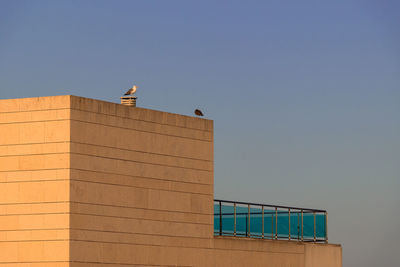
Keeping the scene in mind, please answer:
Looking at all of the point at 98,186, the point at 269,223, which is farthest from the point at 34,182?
the point at 269,223

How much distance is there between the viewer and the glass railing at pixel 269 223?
43875 mm

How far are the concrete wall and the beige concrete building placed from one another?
34mm

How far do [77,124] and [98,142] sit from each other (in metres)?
1.18

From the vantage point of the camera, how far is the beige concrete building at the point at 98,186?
35.7 metres

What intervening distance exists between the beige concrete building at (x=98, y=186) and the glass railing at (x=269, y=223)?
9.33 feet

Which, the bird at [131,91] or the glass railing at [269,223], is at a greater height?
the bird at [131,91]

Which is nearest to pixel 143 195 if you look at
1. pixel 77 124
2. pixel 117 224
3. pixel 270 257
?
pixel 117 224

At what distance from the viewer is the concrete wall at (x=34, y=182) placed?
35500 millimetres

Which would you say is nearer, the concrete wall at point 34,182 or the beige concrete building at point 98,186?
the concrete wall at point 34,182

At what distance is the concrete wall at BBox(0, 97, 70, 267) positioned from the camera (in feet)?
116

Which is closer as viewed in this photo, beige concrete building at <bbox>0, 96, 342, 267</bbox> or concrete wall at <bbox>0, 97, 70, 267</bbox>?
concrete wall at <bbox>0, 97, 70, 267</bbox>

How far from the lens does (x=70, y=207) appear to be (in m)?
35.4

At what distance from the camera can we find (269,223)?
46.2m

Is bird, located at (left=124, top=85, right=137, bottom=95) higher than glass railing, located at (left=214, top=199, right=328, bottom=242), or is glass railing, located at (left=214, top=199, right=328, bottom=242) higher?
bird, located at (left=124, top=85, right=137, bottom=95)
